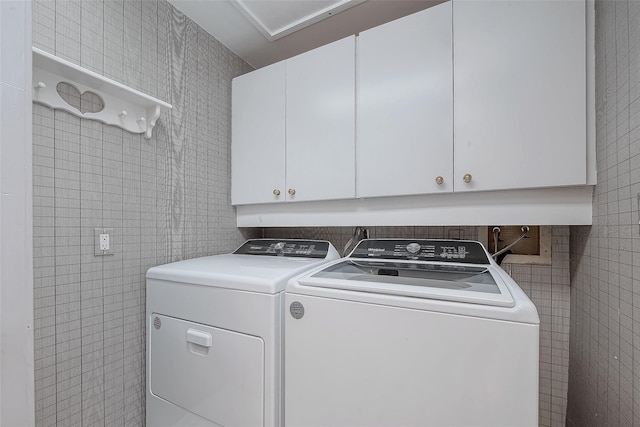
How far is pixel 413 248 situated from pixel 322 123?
85cm

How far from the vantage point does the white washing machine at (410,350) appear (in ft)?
2.60

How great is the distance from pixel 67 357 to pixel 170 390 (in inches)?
17.2

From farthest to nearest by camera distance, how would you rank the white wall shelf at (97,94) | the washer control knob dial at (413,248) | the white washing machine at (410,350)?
the washer control knob dial at (413,248) < the white wall shelf at (97,94) < the white washing machine at (410,350)

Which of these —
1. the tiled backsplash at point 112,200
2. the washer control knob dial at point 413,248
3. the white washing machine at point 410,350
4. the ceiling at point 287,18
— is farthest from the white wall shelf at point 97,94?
the washer control knob dial at point 413,248

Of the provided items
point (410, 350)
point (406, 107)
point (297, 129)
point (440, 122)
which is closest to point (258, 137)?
point (297, 129)

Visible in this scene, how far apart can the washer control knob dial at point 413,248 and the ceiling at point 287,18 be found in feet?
4.39

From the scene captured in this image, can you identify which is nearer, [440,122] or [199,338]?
[199,338]

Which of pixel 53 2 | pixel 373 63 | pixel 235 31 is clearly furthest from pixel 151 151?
pixel 373 63

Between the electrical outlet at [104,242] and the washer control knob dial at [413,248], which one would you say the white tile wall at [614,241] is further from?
the electrical outlet at [104,242]

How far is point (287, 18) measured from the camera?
171 cm

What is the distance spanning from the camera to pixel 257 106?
6.08ft

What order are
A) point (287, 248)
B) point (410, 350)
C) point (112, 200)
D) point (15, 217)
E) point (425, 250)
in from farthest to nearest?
point (287, 248)
point (425, 250)
point (112, 200)
point (410, 350)
point (15, 217)

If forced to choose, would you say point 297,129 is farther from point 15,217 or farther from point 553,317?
point 553,317

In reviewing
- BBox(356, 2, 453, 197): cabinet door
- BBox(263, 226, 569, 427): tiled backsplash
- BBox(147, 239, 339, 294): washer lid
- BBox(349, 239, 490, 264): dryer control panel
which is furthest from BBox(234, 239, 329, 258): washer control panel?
BBox(263, 226, 569, 427): tiled backsplash
